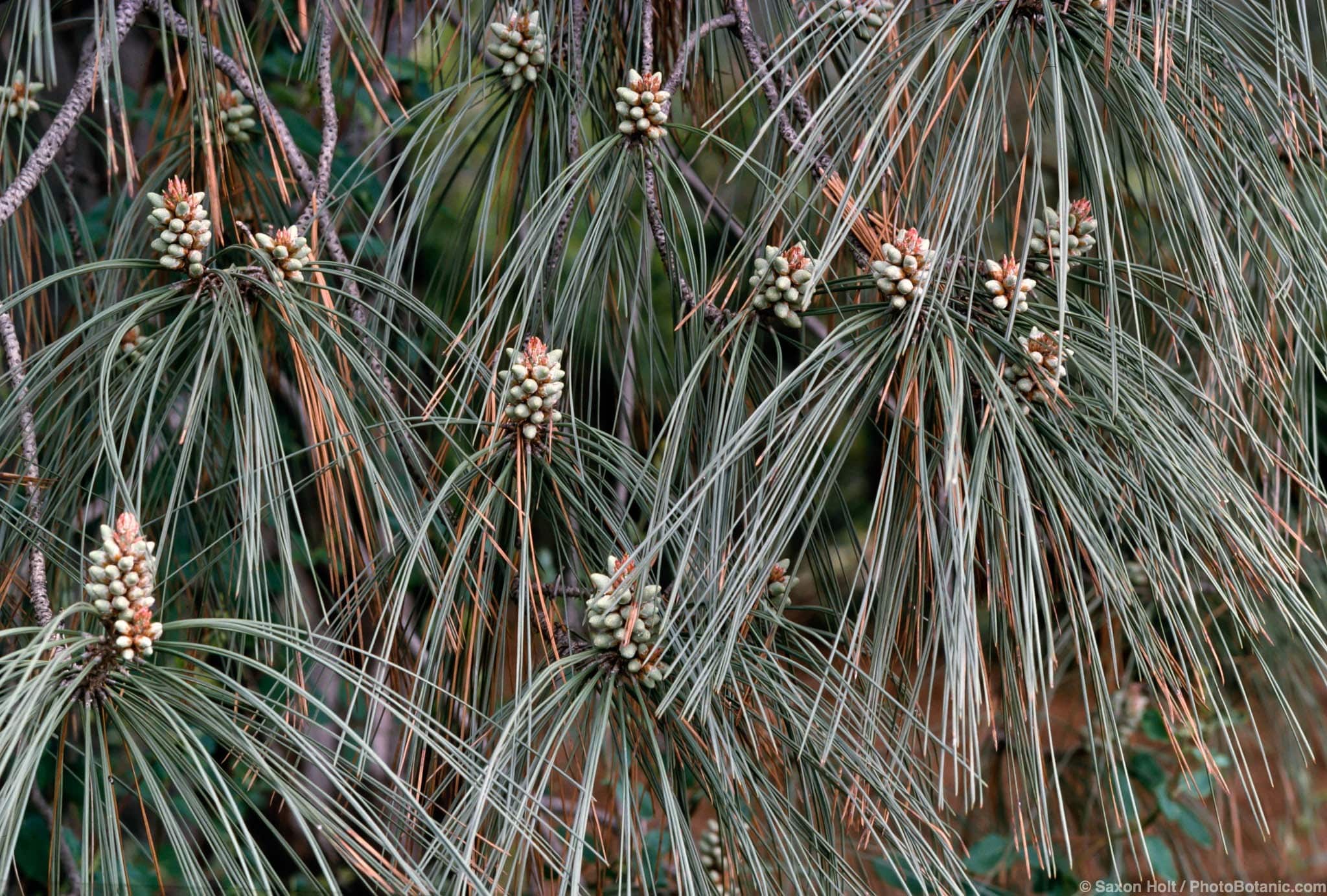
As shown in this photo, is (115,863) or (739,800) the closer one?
(115,863)

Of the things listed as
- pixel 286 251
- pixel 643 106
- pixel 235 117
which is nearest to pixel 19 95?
pixel 235 117

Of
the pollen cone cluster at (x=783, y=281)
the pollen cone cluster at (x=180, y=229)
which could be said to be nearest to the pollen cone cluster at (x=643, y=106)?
the pollen cone cluster at (x=783, y=281)

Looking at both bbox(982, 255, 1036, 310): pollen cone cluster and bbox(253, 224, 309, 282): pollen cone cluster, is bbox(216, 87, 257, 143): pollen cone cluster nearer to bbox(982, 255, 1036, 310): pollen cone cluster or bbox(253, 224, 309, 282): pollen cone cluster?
bbox(253, 224, 309, 282): pollen cone cluster

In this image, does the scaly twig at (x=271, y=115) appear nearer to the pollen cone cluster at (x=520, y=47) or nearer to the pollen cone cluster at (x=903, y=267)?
the pollen cone cluster at (x=520, y=47)

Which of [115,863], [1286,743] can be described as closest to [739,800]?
[115,863]

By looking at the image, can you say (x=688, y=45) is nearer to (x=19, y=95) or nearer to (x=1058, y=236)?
(x=1058, y=236)

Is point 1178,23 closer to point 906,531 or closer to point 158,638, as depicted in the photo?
point 906,531
